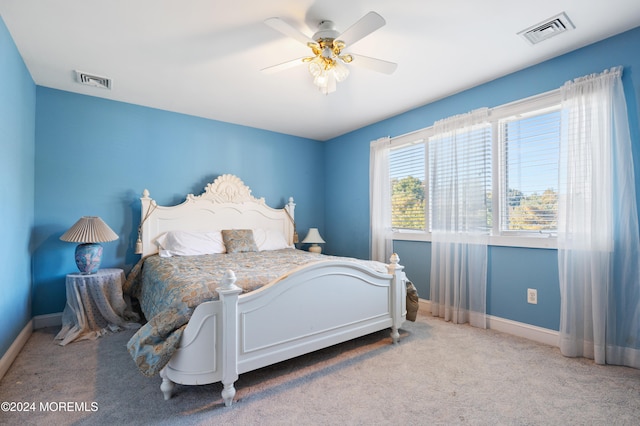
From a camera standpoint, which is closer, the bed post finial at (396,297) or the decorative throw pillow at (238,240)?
the bed post finial at (396,297)

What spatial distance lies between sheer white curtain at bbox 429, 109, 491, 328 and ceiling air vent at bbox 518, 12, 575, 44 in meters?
0.81

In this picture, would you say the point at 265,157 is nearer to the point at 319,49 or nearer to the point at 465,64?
the point at 319,49

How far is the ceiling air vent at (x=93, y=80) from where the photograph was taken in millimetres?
2910

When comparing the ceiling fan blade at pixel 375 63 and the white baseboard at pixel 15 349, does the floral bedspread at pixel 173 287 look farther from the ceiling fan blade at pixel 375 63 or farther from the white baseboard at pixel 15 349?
the ceiling fan blade at pixel 375 63

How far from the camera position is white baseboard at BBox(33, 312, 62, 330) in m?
3.07

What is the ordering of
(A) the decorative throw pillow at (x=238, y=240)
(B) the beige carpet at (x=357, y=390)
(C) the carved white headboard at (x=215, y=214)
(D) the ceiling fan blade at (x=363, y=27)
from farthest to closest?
(A) the decorative throw pillow at (x=238, y=240) → (C) the carved white headboard at (x=215, y=214) → (D) the ceiling fan blade at (x=363, y=27) → (B) the beige carpet at (x=357, y=390)

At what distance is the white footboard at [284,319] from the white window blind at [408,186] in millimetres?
1221

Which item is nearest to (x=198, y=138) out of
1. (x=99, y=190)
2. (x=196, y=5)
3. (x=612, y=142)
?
(x=99, y=190)

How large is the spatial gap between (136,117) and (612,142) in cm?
448

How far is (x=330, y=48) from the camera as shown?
2.23 meters

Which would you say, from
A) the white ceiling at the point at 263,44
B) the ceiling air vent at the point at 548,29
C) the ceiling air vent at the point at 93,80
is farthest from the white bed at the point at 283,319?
the ceiling air vent at the point at 93,80

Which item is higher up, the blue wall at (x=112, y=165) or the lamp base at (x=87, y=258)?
the blue wall at (x=112, y=165)

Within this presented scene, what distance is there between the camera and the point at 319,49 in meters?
2.24

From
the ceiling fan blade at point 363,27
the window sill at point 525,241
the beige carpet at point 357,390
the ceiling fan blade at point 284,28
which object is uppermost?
the ceiling fan blade at point 284,28
